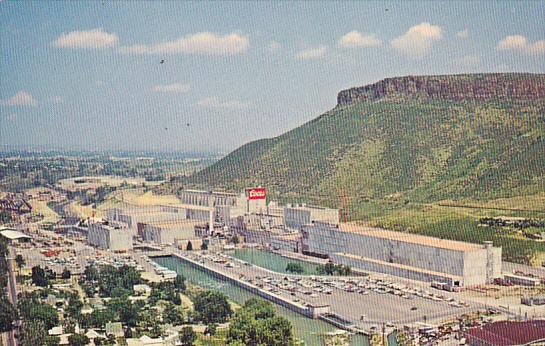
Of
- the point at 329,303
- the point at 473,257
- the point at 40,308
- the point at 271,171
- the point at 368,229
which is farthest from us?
the point at 271,171

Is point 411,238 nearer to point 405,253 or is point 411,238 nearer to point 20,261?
point 405,253

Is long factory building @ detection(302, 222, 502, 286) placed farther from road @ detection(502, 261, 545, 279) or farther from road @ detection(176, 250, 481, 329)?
road @ detection(176, 250, 481, 329)

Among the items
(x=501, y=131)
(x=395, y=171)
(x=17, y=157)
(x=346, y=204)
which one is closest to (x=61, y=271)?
(x=17, y=157)

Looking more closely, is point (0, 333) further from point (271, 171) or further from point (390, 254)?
point (271, 171)

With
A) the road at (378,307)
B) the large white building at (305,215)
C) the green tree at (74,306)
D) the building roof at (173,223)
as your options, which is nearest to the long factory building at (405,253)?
the road at (378,307)

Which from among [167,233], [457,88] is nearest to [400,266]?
[167,233]

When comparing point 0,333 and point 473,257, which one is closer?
point 0,333
